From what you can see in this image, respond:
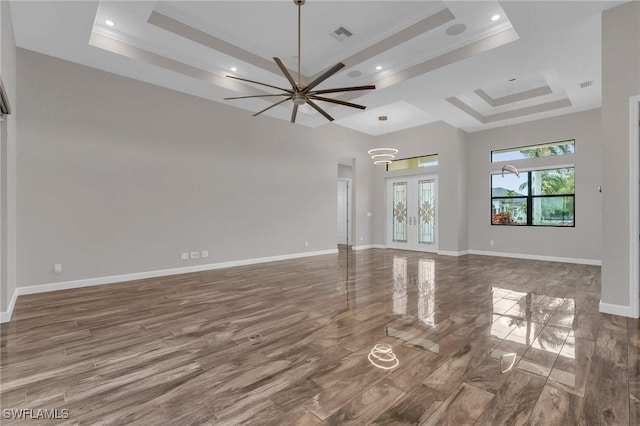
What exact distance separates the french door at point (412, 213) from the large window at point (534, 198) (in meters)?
1.70

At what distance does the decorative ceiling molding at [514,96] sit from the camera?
672cm

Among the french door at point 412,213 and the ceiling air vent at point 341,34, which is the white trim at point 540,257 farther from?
the ceiling air vent at point 341,34

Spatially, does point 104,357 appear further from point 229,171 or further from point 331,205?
point 331,205

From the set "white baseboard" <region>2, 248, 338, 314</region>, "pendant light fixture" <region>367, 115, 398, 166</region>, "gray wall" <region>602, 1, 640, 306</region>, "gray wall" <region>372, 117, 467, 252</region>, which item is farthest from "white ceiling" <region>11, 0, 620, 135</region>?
"white baseboard" <region>2, 248, 338, 314</region>

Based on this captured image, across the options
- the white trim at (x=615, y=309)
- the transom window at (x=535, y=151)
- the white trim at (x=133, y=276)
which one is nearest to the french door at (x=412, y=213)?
the transom window at (x=535, y=151)

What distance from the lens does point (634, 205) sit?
3.39 m

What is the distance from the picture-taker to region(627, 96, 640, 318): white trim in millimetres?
3367

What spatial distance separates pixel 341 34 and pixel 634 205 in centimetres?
449

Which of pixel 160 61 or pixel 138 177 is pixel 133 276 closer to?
pixel 138 177

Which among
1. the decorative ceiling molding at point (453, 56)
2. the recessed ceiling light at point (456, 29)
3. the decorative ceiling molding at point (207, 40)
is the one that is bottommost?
the decorative ceiling molding at point (453, 56)

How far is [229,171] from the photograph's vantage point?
6.62 metres

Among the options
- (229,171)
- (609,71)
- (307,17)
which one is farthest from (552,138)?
(229,171)

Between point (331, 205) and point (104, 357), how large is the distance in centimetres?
698

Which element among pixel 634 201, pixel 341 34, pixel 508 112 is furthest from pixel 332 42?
pixel 508 112
